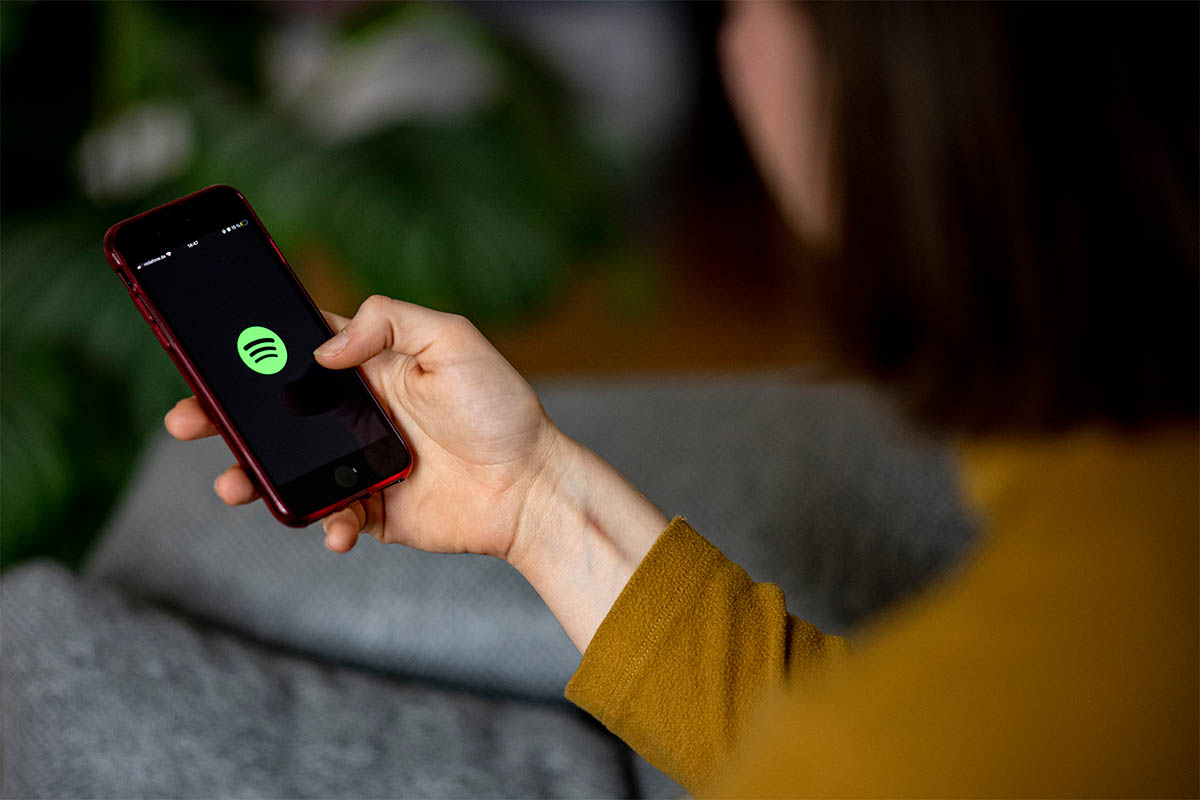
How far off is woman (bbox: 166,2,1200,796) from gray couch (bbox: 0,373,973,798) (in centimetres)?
14

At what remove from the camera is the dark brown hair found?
44cm

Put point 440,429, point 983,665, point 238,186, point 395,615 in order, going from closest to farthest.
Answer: point 983,665, point 440,429, point 395,615, point 238,186

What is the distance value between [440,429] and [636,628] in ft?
0.48

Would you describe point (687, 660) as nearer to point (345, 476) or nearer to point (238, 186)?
point (345, 476)

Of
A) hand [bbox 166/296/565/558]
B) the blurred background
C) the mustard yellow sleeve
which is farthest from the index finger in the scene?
the blurred background

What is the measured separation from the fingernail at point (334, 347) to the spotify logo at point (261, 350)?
0.02 m

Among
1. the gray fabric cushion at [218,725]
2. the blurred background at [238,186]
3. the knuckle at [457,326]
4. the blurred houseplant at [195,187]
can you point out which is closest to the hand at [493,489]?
the knuckle at [457,326]

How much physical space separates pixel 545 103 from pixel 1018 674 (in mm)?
1044

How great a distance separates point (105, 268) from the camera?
1135mm

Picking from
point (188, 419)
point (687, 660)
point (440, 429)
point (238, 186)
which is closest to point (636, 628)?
point (687, 660)

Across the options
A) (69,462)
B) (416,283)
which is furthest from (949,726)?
(69,462)

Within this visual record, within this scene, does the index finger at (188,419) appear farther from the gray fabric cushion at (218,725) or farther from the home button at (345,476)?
the gray fabric cushion at (218,725)

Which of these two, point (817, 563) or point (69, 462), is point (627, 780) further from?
point (69, 462)

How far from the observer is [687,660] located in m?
0.51
